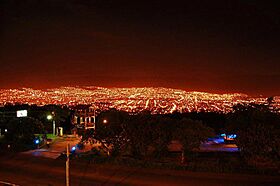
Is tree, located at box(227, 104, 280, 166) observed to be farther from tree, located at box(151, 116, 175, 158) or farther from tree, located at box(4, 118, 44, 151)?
tree, located at box(4, 118, 44, 151)

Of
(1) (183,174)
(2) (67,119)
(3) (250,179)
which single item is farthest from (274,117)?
(2) (67,119)

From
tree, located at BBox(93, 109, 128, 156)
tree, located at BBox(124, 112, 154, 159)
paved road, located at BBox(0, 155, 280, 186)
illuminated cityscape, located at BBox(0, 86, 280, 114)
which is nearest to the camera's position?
paved road, located at BBox(0, 155, 280, 186)

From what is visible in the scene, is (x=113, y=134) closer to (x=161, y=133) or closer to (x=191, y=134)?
(x=161, y=133)

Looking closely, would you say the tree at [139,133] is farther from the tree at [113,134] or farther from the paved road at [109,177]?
the paved road at [109,177]

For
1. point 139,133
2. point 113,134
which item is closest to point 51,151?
point 113,134

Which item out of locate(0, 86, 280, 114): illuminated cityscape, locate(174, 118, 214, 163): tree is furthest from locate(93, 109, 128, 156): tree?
locate(0, 86, 280, 114): illuminated cityscape
